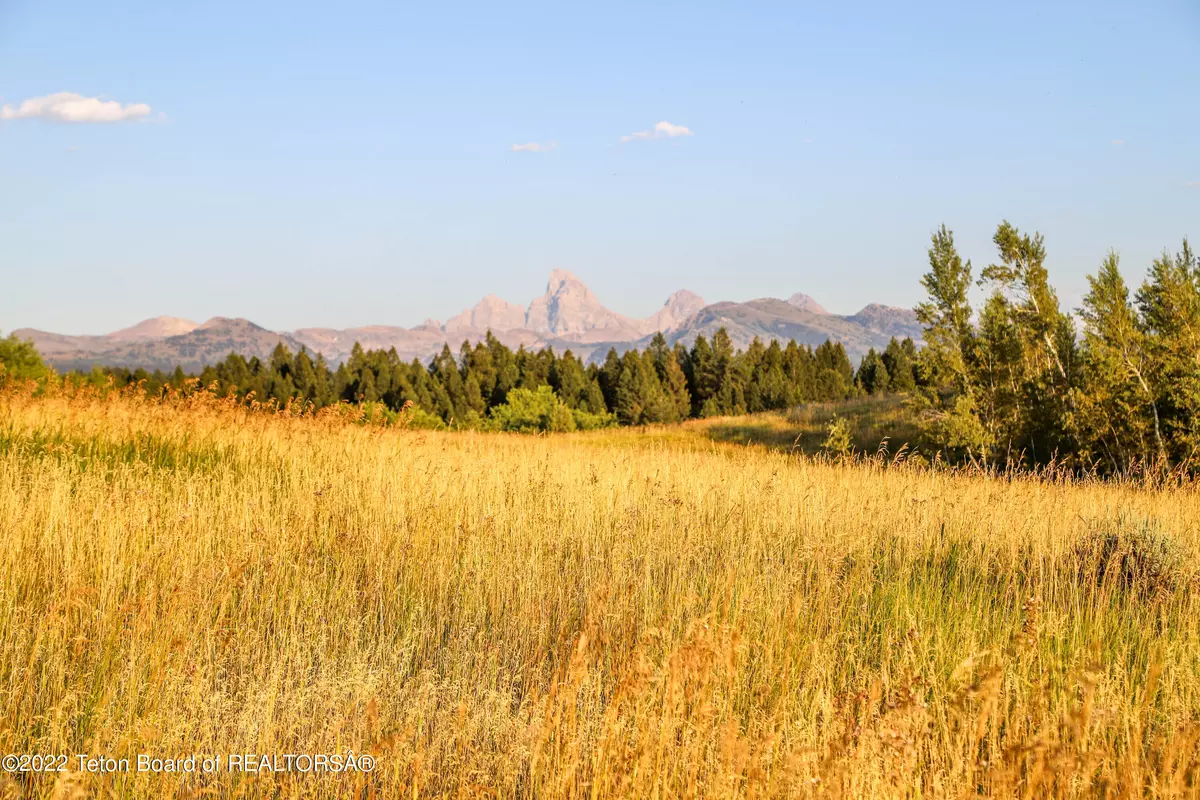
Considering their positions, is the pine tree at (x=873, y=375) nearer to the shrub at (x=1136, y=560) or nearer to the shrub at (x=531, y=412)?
the shrub at (x=531, y=412)

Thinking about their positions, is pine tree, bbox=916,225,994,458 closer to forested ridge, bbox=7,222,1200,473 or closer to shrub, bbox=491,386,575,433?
forested ridge, bbox=7,222,1200,473

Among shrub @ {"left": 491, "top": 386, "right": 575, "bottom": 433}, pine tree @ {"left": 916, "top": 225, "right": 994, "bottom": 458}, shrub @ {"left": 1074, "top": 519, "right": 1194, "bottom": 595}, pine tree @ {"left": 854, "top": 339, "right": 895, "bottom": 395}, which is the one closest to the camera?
shrub @ {"left": 1074, "top": 519, "right": 1194, "bottom": 595}

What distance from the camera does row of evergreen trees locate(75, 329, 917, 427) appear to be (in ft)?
188

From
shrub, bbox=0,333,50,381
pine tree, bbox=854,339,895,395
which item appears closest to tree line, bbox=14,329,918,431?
pine tree, bbox=854,339,895,395

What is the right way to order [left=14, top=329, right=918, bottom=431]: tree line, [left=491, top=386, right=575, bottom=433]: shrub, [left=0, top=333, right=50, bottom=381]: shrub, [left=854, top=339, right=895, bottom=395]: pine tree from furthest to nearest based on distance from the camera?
[left=854, top=339, right=895, bottom=395]: pine tree < [left=14, top=329, right=918, bottom=431]: tree line < [left=491, top=386, right=575, bottom=433]: shrub < [left=0, top=333, right=50, bottom=381]: shrub

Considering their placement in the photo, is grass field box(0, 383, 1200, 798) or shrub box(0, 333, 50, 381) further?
shrub box(0, 333, 50, 381)

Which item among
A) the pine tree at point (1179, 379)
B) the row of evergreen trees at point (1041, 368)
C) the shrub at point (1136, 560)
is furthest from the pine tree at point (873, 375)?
the shrub at point (1136, 560)

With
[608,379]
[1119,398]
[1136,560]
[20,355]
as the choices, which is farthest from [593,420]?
[1136,560]

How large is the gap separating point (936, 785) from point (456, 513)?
3.81m

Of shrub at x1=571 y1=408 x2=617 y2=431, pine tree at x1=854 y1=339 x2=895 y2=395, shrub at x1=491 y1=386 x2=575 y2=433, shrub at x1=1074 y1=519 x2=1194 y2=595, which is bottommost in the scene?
shrub at x1=571 y1=408 x2=617 y2=431

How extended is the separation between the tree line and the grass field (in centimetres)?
4589

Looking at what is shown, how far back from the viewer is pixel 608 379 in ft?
210

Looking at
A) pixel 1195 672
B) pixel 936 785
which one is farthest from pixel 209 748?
pixel 1195 672

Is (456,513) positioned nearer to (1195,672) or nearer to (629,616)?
(629,616)
